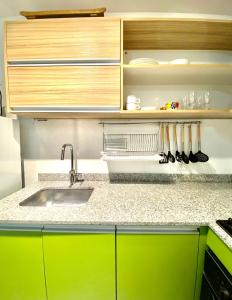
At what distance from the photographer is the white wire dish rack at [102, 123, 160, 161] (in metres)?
1.59

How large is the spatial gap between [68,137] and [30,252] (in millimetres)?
943

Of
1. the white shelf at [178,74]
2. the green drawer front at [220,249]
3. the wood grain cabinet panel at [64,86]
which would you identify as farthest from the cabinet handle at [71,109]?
the green drawer front at [220,249]

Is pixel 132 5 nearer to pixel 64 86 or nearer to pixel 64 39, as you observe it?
pixel 64 39

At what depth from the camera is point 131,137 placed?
1.59m

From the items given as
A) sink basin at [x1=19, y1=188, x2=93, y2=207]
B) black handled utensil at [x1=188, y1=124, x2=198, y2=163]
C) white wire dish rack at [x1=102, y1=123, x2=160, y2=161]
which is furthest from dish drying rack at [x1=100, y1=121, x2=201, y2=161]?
sink basin at [x1=19, y1=188, x2=93, y2=207]

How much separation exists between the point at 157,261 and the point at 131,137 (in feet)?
3.17

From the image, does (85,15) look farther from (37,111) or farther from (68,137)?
(68,137)

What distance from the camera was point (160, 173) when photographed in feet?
5.27

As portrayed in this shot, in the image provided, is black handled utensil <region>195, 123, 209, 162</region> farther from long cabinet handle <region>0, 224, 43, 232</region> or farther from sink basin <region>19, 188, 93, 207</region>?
long cabinet handle <region>0, 224, 43, 232</region>

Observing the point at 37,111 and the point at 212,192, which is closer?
the point at 37,111

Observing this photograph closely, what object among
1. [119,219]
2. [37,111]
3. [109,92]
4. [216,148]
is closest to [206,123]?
[216,148]

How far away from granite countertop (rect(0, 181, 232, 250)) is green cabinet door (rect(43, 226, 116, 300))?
2.8 inches

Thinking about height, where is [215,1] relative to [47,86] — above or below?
above

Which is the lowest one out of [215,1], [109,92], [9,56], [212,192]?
[212,192]
